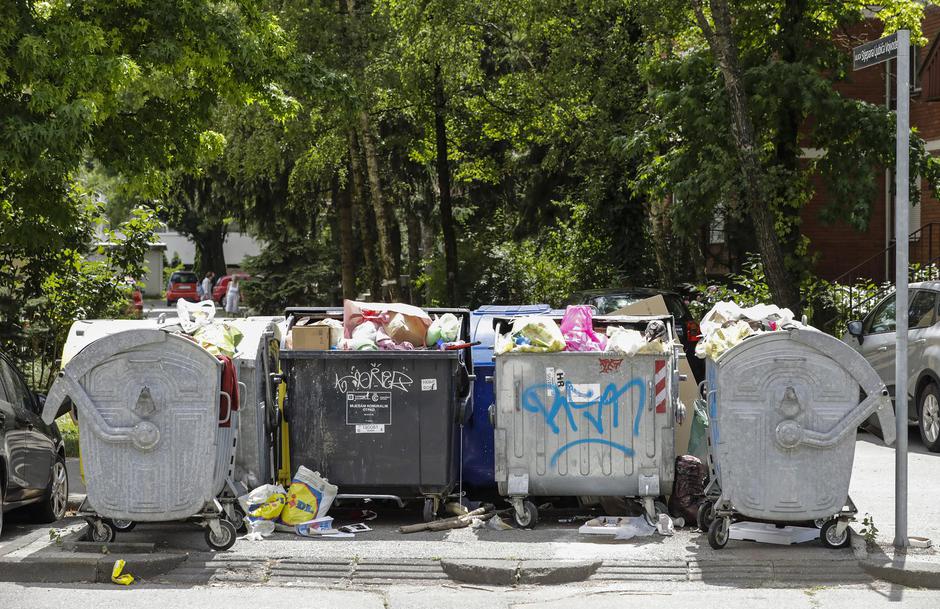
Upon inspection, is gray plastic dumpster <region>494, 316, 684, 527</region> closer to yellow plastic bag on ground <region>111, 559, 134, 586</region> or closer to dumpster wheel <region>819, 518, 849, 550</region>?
dumpster wheel <region>819, 518, 849, 550</region>

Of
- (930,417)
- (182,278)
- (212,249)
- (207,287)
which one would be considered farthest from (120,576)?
(212,249)

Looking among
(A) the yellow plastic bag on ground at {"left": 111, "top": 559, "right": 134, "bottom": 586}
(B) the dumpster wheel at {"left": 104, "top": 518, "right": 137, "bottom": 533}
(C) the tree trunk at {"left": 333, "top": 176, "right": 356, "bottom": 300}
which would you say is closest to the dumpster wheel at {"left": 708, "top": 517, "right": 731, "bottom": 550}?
(A) the yellow plastic bag on ground at {"left": 111, "top": 559, "right": 134, "bottom": 586}

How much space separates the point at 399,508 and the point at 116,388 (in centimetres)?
252

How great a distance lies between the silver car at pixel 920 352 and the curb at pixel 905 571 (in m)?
5.30

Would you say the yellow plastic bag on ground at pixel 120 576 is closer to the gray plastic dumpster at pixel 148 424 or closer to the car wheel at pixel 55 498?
the gray plastic dumpster at pixel 148 424

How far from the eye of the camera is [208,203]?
34.2 m

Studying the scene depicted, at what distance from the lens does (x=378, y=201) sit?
2197 centimetres

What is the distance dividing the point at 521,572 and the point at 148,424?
259 centimetres

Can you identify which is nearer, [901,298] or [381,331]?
[901,298]

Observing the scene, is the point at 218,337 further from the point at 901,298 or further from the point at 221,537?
the point at 901,298

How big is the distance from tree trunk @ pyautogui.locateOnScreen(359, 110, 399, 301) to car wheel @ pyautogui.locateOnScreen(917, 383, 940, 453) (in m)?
11.7

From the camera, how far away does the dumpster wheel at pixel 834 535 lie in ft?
23.7

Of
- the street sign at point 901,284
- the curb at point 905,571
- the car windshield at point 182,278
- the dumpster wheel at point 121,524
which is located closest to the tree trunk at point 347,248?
the dumpster wheel at point 121,524

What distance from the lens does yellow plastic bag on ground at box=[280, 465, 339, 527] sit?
7934 millimetres
